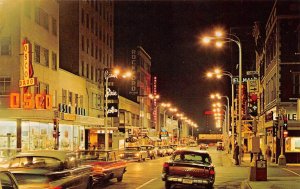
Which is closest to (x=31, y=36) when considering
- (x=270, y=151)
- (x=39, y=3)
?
(x=39, y=3)

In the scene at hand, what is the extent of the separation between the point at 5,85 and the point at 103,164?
19746mm

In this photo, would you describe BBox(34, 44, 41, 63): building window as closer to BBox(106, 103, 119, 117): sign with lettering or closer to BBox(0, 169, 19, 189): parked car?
BBox(106, 103, 119, 117): sign with lettering

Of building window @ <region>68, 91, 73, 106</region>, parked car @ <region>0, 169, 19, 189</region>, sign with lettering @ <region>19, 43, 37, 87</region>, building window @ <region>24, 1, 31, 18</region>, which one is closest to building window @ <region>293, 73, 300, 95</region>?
building window @ <region>68, 91, 73, 106</region>

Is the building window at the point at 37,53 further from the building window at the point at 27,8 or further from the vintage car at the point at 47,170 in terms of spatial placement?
the vintage car at the point at 47,170

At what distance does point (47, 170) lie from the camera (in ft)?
45.9

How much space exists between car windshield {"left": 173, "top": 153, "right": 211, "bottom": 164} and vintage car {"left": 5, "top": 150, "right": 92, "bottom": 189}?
6.00m

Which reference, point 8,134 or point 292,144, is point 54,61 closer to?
point 8,134

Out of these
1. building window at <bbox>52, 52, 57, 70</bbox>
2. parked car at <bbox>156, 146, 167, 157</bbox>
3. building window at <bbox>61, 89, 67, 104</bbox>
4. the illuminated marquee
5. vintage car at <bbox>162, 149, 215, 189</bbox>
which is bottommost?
parked car at <bbox>156, 146, 167, 157</bbox>

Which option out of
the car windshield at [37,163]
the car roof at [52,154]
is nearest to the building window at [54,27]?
the car roof at [52,154]

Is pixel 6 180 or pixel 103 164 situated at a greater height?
pixel 6 180

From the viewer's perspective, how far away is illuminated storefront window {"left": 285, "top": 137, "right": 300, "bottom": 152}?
1781 inches

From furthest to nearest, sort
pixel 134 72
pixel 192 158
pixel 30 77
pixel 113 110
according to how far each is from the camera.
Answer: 1. pixel 134 72
2. pixel 113 110
3. pixel 30 77
4. pixel 192 158

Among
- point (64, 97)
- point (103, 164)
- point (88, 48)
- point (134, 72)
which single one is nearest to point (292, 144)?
point (64, 97)

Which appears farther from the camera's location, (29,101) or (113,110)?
(113,110)
